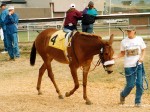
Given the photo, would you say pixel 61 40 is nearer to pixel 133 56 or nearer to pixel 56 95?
pixel 56 95

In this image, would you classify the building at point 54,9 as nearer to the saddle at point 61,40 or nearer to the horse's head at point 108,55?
the saddle at point 61,40

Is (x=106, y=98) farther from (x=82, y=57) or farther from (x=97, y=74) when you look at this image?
(x=97, y=74)

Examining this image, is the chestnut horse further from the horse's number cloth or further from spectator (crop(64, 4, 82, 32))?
spectator (crop(64, 4, 82, 32))

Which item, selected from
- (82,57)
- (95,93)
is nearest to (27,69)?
(95,93)

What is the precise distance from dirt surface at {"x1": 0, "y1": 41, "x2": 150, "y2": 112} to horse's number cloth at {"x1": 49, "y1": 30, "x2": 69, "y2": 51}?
1107 mm

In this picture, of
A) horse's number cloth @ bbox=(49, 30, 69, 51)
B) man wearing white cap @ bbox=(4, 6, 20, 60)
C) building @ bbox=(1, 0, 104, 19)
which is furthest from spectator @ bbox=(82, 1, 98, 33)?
building @ bbox=(1, 0, 104, 19)

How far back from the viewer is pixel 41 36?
9.14m

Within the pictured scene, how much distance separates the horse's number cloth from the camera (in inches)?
328

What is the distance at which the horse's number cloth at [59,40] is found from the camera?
8344mm

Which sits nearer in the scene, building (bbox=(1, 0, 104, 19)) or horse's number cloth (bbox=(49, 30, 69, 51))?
horse's number cloth (bbox=(49, 30, 69, 51))

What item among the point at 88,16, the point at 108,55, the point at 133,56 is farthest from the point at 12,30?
the point at 133,56

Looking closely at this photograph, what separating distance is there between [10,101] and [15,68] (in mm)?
5044

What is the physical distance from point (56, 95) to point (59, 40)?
124 centimetres

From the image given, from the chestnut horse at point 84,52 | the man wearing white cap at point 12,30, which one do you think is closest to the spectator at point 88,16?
the man wearing white cap at point 12,30
